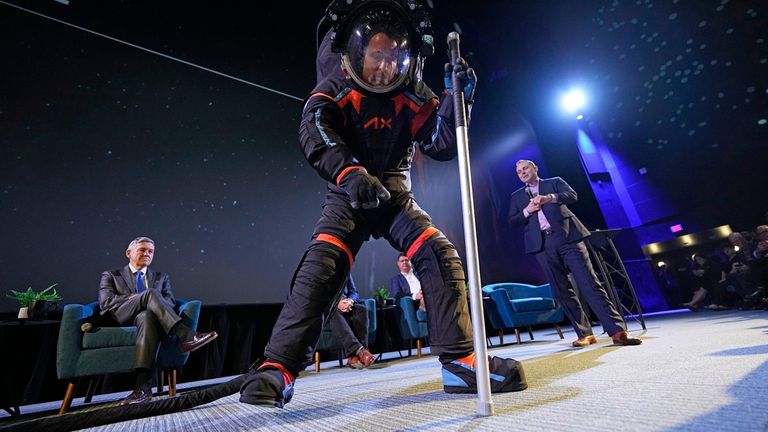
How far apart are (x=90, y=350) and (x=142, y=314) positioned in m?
0.36

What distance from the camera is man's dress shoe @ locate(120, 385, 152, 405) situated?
2.27 m

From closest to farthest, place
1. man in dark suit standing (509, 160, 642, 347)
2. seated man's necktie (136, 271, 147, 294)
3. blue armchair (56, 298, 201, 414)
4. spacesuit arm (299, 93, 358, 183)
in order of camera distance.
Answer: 1. spacesuit arm (299, 93, 358, 183)
2. blue armchair (56, 298, 201, 414)
3. man in dark suit standing (509, 160, 642, 347)
4. seated man's necktie (136, 271, 147, 294)

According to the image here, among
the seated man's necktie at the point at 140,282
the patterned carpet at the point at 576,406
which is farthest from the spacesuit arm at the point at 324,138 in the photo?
the seated man's necktie at the point at 140,282

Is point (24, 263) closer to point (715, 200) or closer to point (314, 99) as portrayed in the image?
point (314, 99)

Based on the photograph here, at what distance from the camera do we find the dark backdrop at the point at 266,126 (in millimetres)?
3602

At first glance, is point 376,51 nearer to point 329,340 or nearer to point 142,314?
point 142,314

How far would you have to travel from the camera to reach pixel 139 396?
231cm

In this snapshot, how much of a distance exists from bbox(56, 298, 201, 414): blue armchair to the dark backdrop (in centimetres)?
130

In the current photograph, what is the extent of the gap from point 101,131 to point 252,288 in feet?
7.58

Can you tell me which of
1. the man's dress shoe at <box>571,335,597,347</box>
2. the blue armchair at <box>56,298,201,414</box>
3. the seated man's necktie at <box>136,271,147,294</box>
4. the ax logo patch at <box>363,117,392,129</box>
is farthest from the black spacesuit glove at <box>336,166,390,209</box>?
the seated man's necktie at <box>136,271,147,294</box>

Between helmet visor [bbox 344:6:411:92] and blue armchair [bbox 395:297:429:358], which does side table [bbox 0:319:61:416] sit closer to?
helmet visor [bbox 344:6:411:92]

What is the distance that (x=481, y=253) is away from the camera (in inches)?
272

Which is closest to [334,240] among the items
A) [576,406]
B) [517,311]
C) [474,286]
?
[474,286]

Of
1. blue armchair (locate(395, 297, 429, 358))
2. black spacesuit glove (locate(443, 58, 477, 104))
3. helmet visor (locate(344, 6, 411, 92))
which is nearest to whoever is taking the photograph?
black spacesuit glove (locate(443, 58, 477, 104))
